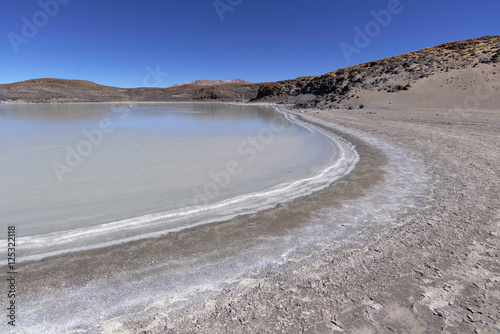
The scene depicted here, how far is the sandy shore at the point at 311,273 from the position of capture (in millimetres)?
2295

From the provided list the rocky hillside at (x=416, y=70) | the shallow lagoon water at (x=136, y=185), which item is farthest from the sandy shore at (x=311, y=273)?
the rocky hillside at (x=416, y=70)

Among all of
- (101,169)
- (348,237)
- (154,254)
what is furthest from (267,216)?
(101,169)

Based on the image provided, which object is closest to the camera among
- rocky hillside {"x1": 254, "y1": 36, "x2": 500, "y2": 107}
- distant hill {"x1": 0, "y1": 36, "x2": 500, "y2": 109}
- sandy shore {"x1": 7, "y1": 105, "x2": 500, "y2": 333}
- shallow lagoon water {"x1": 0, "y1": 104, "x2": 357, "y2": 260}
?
sandy shore {"x1": 7, "y1": 105, "x2": 500, "y2": 333}

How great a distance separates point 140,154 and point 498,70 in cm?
4155

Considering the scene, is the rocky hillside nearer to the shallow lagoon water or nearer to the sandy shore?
the shallow lagoon water

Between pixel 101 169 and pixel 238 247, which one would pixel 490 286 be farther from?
pixel 101 169

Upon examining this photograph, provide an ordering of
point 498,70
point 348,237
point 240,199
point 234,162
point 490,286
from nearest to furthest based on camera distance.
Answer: point 490,286 < point 348,237 < point 240,199 < point 234,162 < point 498,70

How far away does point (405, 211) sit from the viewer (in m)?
4.54

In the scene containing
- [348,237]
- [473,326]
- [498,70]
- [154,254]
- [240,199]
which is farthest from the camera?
[498,70]

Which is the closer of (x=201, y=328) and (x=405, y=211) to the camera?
(x=201, y=328)

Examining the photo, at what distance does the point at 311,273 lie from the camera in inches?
116

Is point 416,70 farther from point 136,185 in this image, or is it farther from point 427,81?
point 136,185

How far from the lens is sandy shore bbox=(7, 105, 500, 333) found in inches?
90.4

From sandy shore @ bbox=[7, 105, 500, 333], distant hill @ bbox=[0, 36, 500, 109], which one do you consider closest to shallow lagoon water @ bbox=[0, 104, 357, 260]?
sandy shore @ bbox=[7, 105, 500, 333]
